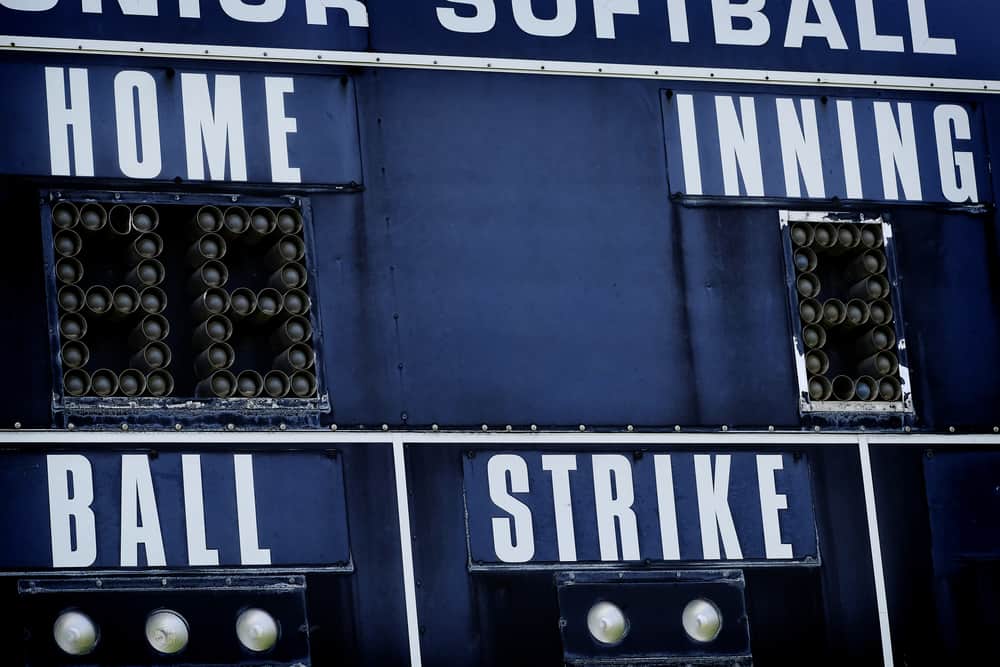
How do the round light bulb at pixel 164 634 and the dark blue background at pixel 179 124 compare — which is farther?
the dark blue background at pixel 179 124

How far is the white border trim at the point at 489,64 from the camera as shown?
33.8 feet

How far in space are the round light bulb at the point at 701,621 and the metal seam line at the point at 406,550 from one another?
121 cm

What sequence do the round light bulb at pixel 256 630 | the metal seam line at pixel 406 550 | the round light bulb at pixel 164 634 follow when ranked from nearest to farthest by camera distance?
the round light bulb at pixel 164 634
the round light bulb at pixel 256 630
the metal seam line at pixel 406 550

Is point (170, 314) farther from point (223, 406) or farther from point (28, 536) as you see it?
point (28, 536)

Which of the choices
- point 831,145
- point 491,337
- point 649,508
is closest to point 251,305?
A: point 491,337

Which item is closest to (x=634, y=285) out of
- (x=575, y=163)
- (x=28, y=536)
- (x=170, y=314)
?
(x=575, y=163)

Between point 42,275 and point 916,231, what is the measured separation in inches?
165

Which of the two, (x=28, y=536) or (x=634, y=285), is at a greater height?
(x=634, y=285)

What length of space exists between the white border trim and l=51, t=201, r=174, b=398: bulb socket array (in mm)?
756

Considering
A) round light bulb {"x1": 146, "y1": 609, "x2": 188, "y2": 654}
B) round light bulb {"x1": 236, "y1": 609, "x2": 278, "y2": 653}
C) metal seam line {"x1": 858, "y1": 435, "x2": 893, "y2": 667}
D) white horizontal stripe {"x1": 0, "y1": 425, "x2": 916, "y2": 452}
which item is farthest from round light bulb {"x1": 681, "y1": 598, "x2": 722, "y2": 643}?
round light bulb {"x1": 146, "y1": 609, "x2": 188, "y2": 654}

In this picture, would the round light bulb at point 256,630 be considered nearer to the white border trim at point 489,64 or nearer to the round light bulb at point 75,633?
the round light bulb at point 75,633

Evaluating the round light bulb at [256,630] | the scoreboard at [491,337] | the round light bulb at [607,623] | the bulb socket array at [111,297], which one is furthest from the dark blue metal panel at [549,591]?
the bulb socket array at [111,297]

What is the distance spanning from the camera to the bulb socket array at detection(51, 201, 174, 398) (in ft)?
32.3

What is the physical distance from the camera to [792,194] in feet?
37.0
